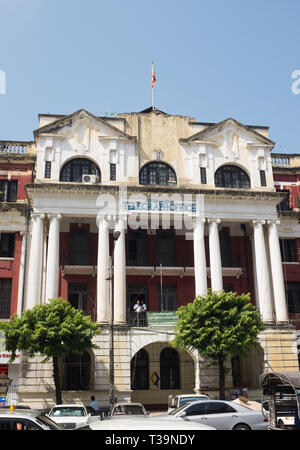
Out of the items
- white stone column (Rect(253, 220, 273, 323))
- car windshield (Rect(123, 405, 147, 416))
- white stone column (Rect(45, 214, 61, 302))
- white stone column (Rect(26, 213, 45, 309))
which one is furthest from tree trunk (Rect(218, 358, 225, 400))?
white stone column (Rect(26, 213, 45, 309))

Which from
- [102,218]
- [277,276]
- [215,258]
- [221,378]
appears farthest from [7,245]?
[277,276]

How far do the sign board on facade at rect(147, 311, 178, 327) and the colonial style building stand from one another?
0.06 meters

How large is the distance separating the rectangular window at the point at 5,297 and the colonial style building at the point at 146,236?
0.09m

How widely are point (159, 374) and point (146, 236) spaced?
1005 centimetres

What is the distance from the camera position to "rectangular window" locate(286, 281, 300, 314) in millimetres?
35500

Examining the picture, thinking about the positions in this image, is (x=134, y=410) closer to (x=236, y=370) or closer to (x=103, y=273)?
(x=103, y=273)

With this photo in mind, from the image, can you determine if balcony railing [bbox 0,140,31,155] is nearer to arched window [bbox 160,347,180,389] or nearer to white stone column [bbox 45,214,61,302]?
white stone column [bbox 45,214,61,302]

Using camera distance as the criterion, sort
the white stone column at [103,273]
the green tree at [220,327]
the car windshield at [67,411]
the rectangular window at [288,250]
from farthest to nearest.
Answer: the rectangular window at [288,250]
the white stone column at [103,273]
the green tree at [220,327]
the car windshield at [67,411]

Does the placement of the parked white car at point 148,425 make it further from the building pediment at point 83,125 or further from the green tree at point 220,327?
the building pediment at point 83,125

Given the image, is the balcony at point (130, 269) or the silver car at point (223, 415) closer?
the silver car at point (223, 415)

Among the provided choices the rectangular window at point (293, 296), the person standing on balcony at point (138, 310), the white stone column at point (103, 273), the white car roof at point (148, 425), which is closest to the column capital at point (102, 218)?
the white stone column at point (103, 273)

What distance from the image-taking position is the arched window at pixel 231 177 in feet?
114

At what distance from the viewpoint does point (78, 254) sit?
114 feet

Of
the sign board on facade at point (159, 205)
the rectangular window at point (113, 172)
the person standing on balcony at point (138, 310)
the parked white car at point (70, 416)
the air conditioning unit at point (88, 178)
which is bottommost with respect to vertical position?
the parked white car at point (70, 416)
